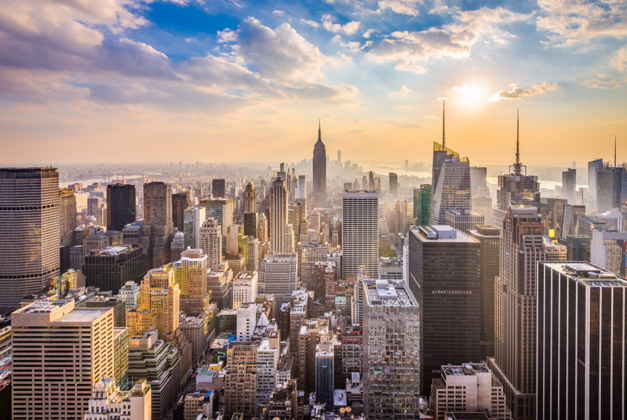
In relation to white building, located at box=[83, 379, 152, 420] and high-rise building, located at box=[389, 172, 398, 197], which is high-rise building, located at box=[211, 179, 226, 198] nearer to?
high-rise building, located at box=[389, 172, 398, 197]

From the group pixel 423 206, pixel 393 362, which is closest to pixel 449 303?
pixel 393 362

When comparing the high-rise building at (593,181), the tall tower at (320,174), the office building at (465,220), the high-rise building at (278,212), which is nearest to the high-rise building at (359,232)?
the tall tower at (320,174)

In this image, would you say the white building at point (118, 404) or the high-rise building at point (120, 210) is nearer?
the white building at point (118, 404)

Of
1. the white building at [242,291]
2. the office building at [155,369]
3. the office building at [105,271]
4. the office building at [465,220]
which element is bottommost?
the office building at [155,369]

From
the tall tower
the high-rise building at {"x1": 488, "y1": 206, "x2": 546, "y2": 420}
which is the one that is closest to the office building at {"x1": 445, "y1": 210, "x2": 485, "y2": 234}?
the high-rise building at {"x1": 488, "y1": 206, "x2": 546, "y2": 420}

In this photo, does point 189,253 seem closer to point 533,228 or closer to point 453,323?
point 453,323

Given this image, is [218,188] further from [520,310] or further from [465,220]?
[520,310]

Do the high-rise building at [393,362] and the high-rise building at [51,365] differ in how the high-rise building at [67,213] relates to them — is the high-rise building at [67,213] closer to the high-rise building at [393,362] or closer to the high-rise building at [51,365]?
the high-rise building at [51,365]
